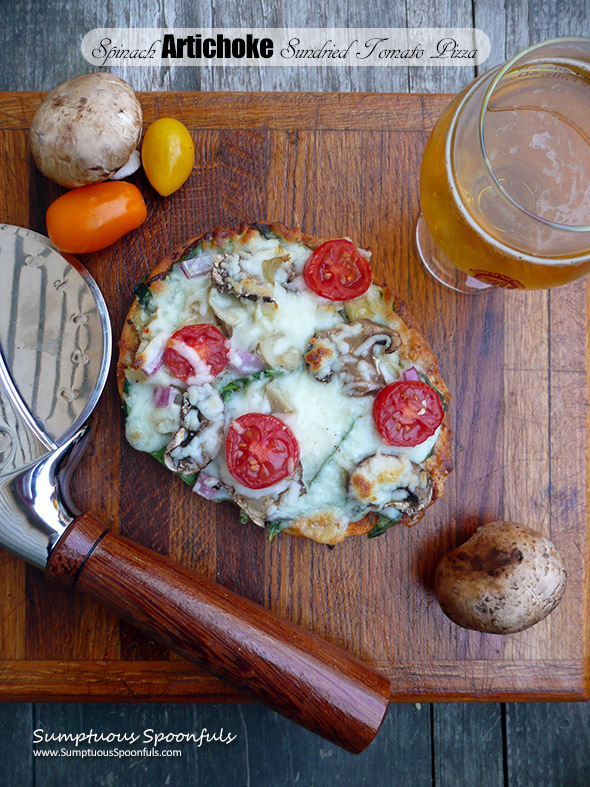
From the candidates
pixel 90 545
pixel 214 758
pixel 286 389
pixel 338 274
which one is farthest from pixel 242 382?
pixel 214 758

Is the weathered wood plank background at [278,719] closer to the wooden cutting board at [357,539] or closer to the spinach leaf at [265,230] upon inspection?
the wooden cutting board at [357,539]

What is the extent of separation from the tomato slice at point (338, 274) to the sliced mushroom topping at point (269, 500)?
1.91 feet

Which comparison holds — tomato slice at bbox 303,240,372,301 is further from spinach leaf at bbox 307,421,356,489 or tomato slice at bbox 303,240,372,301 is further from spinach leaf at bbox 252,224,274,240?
spinach leaf at bbox 307,421,356,489

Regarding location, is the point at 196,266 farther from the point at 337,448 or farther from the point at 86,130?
the point at 337,448

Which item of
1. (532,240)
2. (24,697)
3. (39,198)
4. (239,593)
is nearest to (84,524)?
(239,593)

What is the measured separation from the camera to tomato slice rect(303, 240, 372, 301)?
2088 mm

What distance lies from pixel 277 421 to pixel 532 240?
0.91 metres

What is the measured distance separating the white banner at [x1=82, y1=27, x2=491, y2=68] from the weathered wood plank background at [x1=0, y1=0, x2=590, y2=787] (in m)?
0.04

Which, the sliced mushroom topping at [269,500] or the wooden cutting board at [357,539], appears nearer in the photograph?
the sliced mushroom topping at [269,500]

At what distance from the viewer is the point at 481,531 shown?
2234mm

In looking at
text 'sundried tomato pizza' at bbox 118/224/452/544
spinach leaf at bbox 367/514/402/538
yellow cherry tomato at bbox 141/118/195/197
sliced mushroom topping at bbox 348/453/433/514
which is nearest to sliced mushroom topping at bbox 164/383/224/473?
text 'sundried tomato pizza' at bbox 118/224/452/544

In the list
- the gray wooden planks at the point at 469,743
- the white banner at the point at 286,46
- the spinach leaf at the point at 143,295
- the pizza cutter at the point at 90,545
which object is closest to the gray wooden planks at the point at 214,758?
the gray wooden planks at the point at 469,743

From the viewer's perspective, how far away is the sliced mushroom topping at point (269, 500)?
80.4 inches

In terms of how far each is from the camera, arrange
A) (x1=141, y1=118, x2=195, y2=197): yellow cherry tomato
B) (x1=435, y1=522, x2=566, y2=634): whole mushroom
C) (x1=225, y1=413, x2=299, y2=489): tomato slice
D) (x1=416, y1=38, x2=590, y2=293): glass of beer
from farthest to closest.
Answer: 1. (x1=141, y1=118, x2=195, y2=197): yellow cherry tomato
2. (x1=435, y1=522, x2=566, y2=634): whole mushroom
3. (x1=225, y1=413, x2=299, y2=489): tomato slice
4. (x1=416, y1=38, x2=590, y2=293): glass of beer
